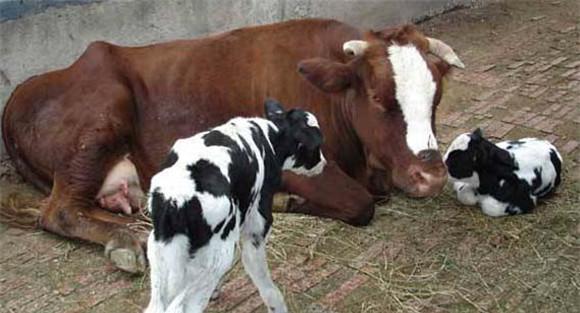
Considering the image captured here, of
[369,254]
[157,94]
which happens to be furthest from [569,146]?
[157,94]

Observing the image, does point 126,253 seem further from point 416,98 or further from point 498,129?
point 498,129

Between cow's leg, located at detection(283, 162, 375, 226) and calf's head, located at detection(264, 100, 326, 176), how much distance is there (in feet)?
4.05

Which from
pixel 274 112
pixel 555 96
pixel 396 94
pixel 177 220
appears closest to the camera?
pixel 177 220

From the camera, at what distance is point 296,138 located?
3891 mm

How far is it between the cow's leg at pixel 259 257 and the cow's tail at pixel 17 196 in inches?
78.0

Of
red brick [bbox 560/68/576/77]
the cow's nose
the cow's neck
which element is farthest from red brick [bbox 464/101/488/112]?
the cow's nose

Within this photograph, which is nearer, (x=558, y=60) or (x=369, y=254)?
(x=369, y=254)

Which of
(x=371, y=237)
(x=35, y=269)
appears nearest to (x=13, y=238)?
(x=35, y=269)

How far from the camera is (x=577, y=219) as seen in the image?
527 centimetres

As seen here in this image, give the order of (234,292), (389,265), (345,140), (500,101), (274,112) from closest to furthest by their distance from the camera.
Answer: (274,112) < (234,292) < (389,265) < (345,140) < (500,101)

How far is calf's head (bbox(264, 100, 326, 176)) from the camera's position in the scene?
388 centimetres

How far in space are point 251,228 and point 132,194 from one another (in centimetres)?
200

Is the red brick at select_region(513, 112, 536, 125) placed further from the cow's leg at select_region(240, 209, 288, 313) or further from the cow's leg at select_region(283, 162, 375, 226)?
the cow's leg at select_region(240, 209, 288, 313)

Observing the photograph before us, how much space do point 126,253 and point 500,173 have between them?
2.34m
